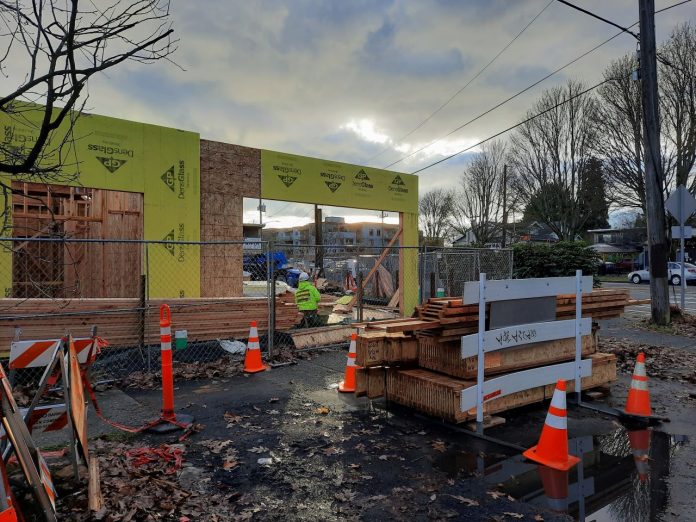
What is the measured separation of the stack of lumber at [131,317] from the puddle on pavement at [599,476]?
5.78 metres

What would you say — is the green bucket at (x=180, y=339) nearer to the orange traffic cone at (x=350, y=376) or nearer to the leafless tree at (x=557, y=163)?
the orange traffic cone at (x=350, y=376)

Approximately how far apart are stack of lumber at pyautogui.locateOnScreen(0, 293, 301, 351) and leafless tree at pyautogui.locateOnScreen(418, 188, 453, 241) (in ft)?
160

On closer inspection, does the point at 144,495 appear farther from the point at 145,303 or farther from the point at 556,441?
the point at 145,303

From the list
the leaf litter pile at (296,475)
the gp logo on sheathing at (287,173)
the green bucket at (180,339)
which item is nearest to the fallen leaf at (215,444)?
the leaf litter pile at (296,475)

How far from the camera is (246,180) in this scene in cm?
1140

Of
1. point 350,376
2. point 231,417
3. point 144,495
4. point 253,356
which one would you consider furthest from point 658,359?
point 144,495

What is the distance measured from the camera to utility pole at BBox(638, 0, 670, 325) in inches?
440

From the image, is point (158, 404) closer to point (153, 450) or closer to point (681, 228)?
point (153, 450)

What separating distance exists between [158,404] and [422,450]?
3.67m

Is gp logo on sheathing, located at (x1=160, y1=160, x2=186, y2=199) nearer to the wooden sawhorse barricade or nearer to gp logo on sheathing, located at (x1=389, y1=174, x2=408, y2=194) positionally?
gp logo on sheathing, located at (x1=389, y1=174, x2=408, y2=194)

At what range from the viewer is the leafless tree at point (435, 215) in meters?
56.7

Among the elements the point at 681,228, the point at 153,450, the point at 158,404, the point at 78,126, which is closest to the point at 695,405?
the point at 153,450

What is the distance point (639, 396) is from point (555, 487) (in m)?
2.39

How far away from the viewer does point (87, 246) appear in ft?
32.1
